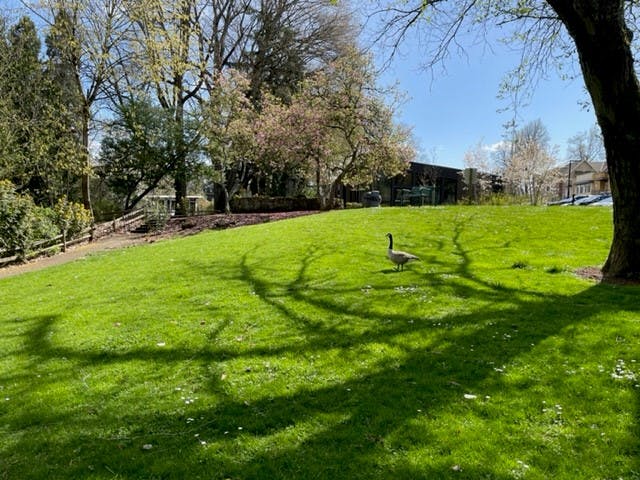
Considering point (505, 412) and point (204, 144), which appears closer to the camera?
point (505, 412)

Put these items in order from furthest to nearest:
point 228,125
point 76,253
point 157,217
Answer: point 228,125 → point 157,217 → point 76,253

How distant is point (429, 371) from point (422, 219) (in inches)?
390

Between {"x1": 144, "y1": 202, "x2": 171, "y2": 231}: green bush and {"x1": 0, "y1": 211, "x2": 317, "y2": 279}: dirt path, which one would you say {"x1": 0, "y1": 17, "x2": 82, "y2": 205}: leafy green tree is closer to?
{"x1": 144, "y1": 202, "x2": 171, "y2": 231}: green bush

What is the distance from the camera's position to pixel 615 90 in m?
6.02

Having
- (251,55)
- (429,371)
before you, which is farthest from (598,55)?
(251,55)

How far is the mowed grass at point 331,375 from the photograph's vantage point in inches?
113

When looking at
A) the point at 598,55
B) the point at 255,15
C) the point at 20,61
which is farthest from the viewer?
the point at 255,15

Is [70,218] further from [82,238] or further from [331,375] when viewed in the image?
[331,375]

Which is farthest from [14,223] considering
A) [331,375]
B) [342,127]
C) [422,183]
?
[422,183]

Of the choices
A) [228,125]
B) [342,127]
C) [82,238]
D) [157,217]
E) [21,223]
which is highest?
[228,125]

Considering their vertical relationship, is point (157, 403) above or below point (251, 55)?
below

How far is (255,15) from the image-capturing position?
100 ft

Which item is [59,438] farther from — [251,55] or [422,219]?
[251,55]

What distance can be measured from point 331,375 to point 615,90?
5.55 meters
